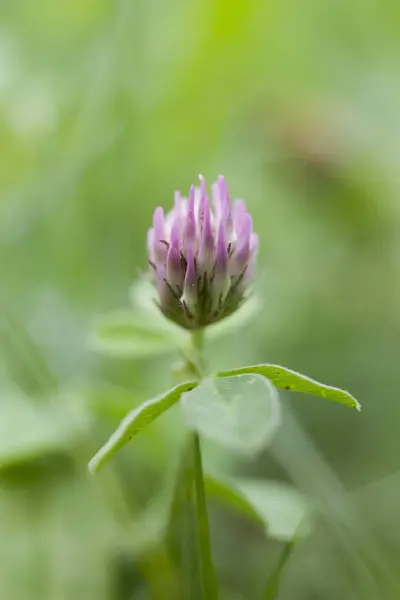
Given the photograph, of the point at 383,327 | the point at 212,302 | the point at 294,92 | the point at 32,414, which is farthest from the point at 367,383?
the point at 294,92

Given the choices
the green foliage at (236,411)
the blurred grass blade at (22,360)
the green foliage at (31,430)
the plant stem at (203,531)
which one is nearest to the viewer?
the green foliage at (236,411)

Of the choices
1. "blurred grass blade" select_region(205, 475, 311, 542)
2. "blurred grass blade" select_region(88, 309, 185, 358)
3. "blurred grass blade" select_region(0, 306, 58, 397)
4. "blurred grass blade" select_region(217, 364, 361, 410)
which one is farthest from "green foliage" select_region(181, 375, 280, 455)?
"blurred grass blade" select_region(0, 306, 58, 397)

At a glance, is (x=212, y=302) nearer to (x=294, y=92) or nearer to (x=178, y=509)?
(x=178, y=509)

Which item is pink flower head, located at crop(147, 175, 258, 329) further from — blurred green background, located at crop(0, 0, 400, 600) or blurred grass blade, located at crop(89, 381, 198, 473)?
blurred green background, located at crop(0, 0, 400, 600)

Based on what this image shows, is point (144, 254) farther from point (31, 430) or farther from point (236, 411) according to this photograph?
point (236, 411)

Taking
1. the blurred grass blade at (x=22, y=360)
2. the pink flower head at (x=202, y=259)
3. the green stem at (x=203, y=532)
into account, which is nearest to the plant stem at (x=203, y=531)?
the green stem at (x=203, y=532)

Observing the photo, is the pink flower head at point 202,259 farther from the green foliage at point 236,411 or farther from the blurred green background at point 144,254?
the blurred green background at point 144,254
